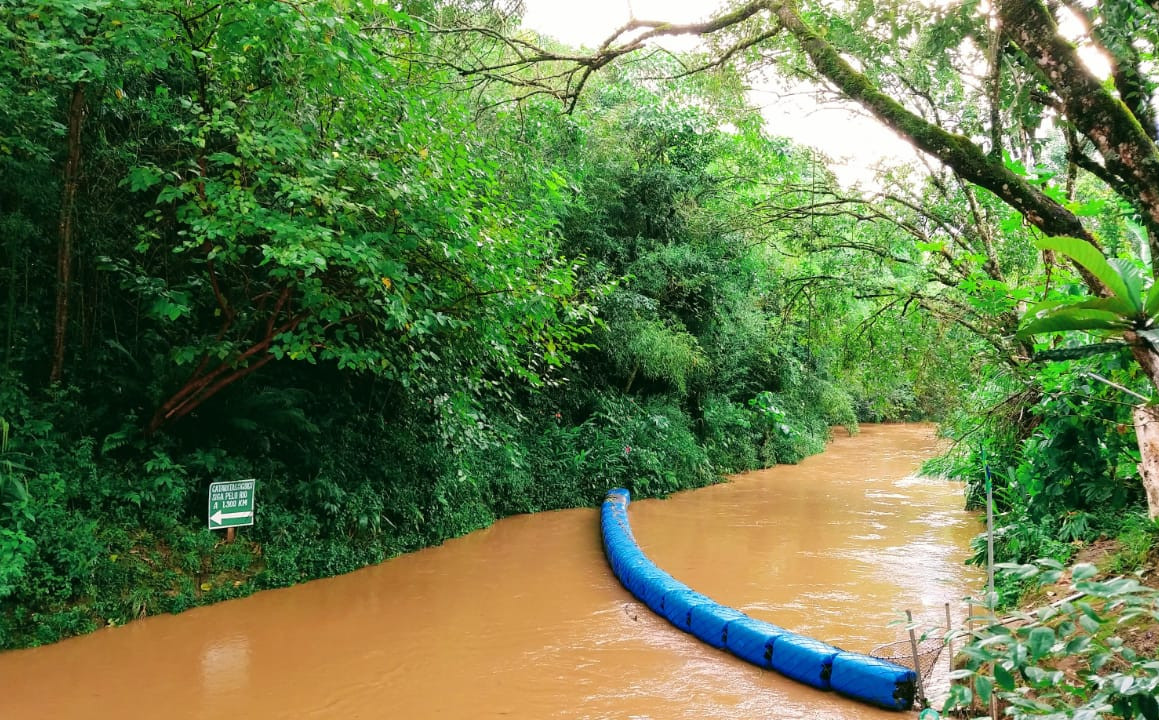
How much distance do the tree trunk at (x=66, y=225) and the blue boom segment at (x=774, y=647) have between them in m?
5.62

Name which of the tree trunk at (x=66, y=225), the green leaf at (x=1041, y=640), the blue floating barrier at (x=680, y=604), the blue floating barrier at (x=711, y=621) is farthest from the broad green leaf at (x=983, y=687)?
the tree trunk at (x=66, y=225)

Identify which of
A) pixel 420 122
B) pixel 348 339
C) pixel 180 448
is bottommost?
pixel 180 448

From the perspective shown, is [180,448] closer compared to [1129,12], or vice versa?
[1129,12]

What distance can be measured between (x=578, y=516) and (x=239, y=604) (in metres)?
5.40

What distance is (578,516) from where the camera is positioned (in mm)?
10469

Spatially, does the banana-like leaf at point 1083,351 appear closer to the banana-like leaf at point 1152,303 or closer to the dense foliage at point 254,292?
the banana-like leaf at point 1152,303

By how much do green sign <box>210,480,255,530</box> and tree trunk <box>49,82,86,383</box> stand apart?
5.50 ft

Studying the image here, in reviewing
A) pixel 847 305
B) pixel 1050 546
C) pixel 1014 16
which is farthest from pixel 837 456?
pixel 1014 16

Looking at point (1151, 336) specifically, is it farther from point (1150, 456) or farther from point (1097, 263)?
point (1150, 456)

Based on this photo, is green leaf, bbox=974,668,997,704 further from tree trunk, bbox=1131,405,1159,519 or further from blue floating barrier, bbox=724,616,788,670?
tree trunk, bbox=1131,405,1159,519

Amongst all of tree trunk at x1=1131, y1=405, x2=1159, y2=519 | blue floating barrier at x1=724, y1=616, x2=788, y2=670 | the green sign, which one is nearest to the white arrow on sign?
the green sign

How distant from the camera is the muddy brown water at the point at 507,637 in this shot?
425 centimetres

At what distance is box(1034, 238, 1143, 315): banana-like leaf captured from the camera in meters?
2.23

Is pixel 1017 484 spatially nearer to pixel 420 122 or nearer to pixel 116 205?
pixel 420 122
